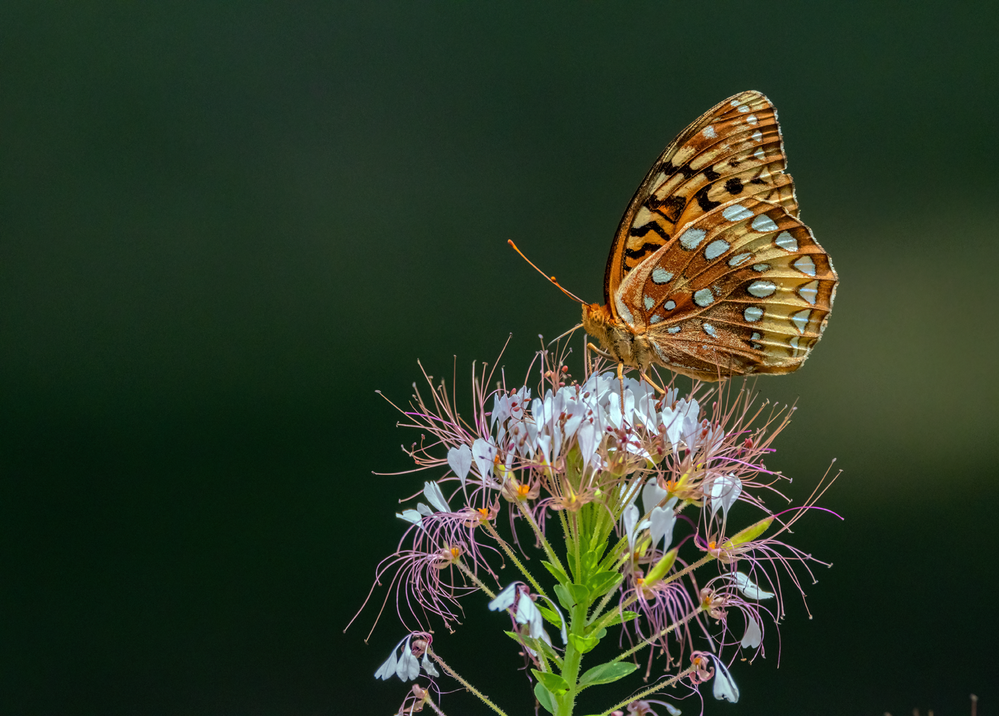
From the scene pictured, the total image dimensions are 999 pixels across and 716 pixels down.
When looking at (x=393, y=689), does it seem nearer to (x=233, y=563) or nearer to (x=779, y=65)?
(x=233, y=563)

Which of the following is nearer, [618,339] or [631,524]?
[631,524]

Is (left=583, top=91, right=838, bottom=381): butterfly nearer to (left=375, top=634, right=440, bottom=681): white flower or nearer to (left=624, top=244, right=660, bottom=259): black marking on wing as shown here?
(left=624, top=244, right=660, bottom=259): black marking on wing

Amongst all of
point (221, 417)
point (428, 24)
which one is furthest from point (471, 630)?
point (428, 24)

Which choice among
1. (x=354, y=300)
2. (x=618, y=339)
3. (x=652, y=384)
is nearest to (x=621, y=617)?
(x=652, y=384)

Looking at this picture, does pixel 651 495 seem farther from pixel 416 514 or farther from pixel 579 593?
pixel 416 514

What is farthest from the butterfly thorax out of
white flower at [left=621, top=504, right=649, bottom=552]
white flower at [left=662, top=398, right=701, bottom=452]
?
white flower at [left=621, top=504, right=649, bottom=552]

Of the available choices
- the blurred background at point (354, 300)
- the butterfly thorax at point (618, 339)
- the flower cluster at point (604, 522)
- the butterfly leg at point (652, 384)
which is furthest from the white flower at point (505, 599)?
the blurred background at point (354, 300)
